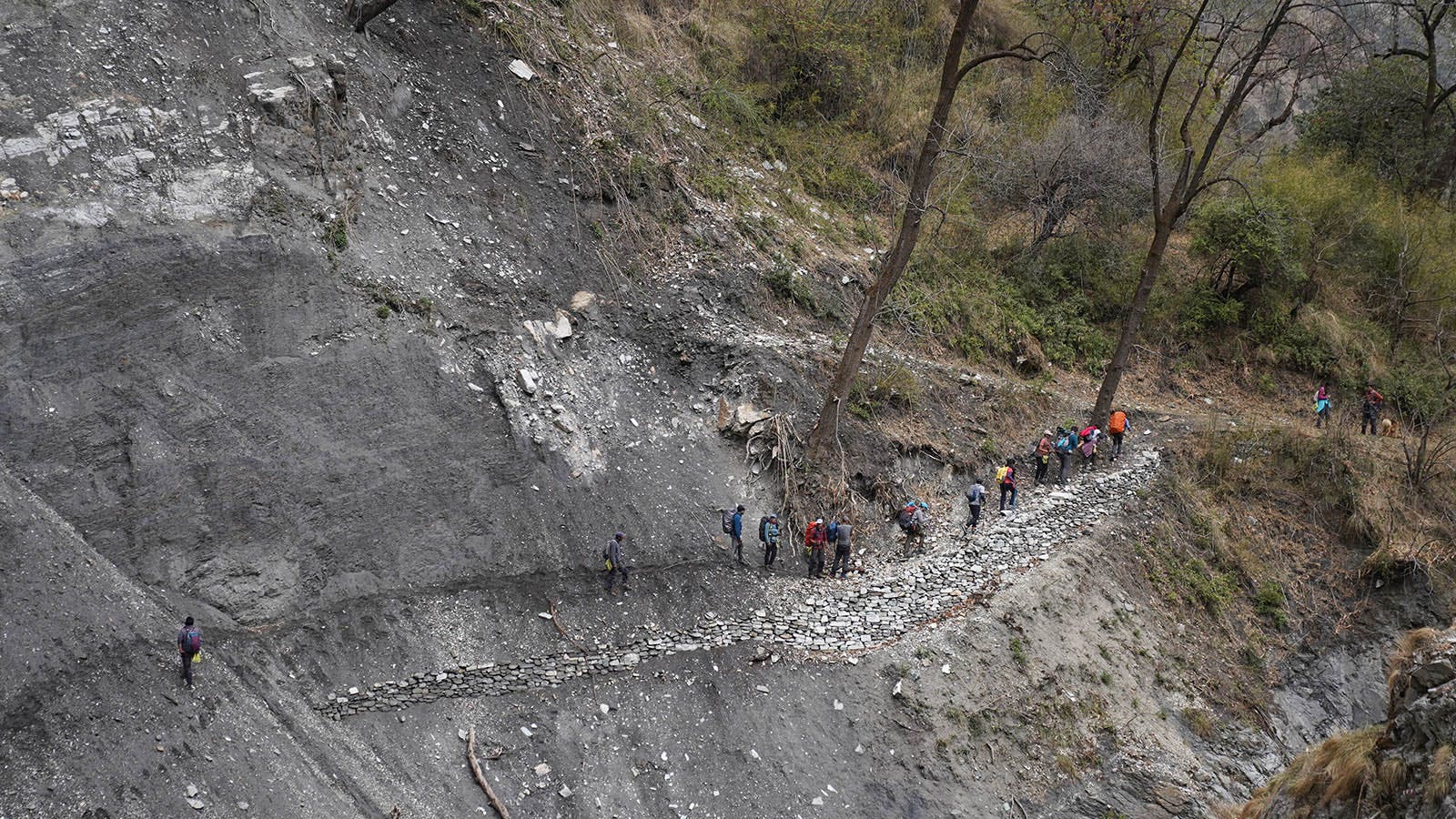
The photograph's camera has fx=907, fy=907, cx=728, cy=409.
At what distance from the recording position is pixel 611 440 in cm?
1542

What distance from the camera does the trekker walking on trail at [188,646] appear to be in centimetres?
1036

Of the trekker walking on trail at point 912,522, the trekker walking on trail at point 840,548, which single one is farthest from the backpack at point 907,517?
the trekker walking on trail at point 840,548

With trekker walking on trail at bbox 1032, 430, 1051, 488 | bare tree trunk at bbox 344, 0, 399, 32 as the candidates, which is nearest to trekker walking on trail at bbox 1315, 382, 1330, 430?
trekker walking on trail at bbox 1032, 430, 1051, 488

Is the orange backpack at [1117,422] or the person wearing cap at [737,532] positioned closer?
the person wearing cap at [737,532]

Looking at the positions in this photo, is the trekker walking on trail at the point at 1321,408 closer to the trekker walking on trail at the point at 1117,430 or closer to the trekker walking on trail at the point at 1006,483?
the trekker walking on trail at the point at 1117,430

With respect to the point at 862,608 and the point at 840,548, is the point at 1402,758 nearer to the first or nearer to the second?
the point at 862,608

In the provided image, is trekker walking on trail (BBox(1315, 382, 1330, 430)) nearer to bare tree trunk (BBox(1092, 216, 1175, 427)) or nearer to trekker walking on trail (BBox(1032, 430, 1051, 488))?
bare tree trunk (BBox(1092, 216, 1175, 427))

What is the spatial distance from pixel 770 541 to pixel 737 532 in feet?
2.00

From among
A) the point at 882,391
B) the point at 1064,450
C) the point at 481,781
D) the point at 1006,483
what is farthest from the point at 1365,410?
the point at 481,781

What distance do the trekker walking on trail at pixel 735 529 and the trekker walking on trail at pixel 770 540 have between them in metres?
0.41

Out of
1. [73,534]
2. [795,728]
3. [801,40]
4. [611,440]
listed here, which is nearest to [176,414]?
[73,534]

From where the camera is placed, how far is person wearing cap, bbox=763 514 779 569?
49.0 ft

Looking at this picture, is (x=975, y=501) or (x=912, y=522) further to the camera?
(x=975, y=501)

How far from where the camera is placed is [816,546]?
15258 millimetres
